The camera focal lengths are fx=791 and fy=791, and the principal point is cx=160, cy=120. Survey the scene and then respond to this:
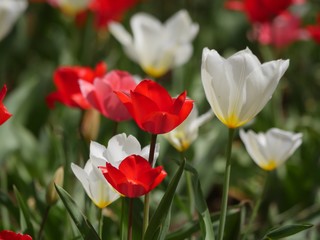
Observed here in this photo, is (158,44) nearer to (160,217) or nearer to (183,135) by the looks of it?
(183,135)

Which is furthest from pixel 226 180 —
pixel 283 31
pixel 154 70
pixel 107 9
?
pixel 107 9

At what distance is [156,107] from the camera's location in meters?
1.10

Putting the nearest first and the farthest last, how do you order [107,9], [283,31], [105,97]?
1. [105,97]
2. [283,31]
3. [107,9]

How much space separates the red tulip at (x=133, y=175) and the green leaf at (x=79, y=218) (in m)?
0.10

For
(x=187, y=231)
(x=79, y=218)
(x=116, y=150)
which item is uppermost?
(x=116, y=150)

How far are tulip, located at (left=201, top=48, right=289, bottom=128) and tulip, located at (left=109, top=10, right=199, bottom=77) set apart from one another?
2.58ft

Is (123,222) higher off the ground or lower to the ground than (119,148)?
lower

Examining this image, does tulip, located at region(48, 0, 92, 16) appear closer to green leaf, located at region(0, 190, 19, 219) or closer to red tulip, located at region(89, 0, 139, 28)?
red tulip, located at region(89, 0, 139, 28)

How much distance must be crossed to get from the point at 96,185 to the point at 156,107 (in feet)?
0.51

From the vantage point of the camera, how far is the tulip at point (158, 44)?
1937mm

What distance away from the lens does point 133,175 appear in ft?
3.49

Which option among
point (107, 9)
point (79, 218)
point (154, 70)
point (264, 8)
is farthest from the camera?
point (107, 9)

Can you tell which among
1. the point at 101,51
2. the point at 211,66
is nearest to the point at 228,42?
the point at 101,51

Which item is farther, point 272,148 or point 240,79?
point 272,148
